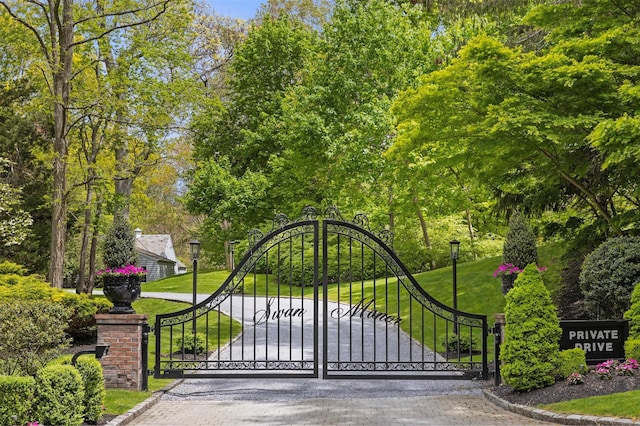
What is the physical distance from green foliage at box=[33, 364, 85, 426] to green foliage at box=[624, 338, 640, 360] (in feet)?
26.2

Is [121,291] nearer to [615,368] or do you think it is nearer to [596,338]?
[596,338]

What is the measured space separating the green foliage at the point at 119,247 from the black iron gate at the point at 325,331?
1462 mm

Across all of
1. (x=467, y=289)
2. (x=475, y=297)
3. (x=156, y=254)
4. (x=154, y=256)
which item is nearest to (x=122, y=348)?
(x=475, y=297)

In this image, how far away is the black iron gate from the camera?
40.5 ft

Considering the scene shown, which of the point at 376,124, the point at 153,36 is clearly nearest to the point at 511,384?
the point at 376,124

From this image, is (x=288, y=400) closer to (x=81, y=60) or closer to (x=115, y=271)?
(x=115, y=271)

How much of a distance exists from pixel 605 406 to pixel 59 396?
22.1ft

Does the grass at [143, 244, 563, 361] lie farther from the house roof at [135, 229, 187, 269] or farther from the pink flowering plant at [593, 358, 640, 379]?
the house roof at [135, 229, 187, 269]

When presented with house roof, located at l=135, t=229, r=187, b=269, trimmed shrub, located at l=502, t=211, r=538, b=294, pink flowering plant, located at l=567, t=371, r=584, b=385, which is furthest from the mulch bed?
house roof, located at l=135, t=229, r=187, b=269

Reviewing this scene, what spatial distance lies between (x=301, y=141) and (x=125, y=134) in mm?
6386

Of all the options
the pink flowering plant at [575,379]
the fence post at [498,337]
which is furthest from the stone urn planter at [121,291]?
the pink flowering plant at [575,379]

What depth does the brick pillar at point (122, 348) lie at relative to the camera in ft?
40.0

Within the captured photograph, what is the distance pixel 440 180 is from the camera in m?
28.7

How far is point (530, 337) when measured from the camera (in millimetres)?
11242
